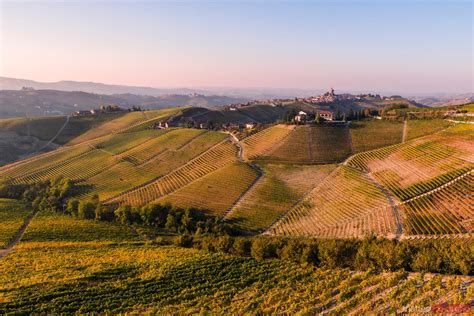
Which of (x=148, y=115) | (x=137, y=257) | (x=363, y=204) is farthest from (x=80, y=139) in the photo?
(x=363, y=204)

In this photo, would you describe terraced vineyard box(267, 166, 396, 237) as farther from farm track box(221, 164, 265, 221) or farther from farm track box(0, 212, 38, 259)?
farm track box(0, 212, 38, 259)

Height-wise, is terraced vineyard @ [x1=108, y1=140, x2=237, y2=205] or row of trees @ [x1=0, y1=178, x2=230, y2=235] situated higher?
terraced vineyard @ [x1=108, y1=140, x2=237, y2=205]

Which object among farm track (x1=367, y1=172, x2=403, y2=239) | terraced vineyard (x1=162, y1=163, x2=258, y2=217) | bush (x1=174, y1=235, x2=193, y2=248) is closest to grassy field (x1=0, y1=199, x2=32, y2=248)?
bush (x1=174, y1=235, x2=193, y2=248)

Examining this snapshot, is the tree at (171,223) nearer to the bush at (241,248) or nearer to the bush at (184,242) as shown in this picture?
the bush at (184,242)

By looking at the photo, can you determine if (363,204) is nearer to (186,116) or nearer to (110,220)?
(110,220)

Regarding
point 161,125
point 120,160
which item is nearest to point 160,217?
point 120,160

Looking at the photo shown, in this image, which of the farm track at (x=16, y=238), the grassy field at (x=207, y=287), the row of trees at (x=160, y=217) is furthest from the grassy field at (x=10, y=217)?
the grassy field at (x=207, y=287)
